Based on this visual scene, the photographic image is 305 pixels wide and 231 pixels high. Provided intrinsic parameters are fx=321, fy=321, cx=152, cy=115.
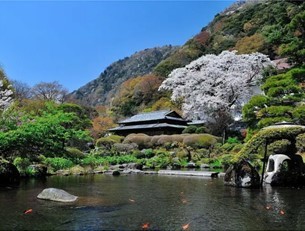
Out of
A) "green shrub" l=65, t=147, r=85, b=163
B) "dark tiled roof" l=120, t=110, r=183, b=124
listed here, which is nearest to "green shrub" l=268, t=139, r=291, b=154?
"green shrub" l=65, t=147, r=85, b=163

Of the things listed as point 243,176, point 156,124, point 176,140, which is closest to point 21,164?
point 243,176

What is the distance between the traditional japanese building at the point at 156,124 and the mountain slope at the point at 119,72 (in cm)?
5601

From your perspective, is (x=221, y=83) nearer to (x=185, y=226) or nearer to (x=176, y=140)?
(x=176, y=140)

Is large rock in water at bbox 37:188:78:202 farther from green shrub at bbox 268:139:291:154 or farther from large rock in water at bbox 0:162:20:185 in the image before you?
green shrub at bbox 268:139:291:154

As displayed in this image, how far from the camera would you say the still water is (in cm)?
796

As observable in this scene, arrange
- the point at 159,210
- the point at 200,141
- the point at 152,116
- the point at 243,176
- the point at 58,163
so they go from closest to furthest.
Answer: the point at 159,210 < the point at 243,176 < the point at 58,163 < the point at 200,141 < the point at 152,116

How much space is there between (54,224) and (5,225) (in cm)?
116

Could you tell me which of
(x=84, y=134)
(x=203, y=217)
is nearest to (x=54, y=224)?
(x=203, y=217)

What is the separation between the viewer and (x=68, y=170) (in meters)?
22.7

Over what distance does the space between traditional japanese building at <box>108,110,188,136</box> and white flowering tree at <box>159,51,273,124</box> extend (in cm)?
239

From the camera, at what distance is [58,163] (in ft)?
71.3

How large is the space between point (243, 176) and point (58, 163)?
12455 mm

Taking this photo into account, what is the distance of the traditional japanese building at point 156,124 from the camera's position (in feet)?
138

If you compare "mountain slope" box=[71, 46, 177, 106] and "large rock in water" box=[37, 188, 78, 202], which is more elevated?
"mountain slope" box=[71, 46, 177, 106]
